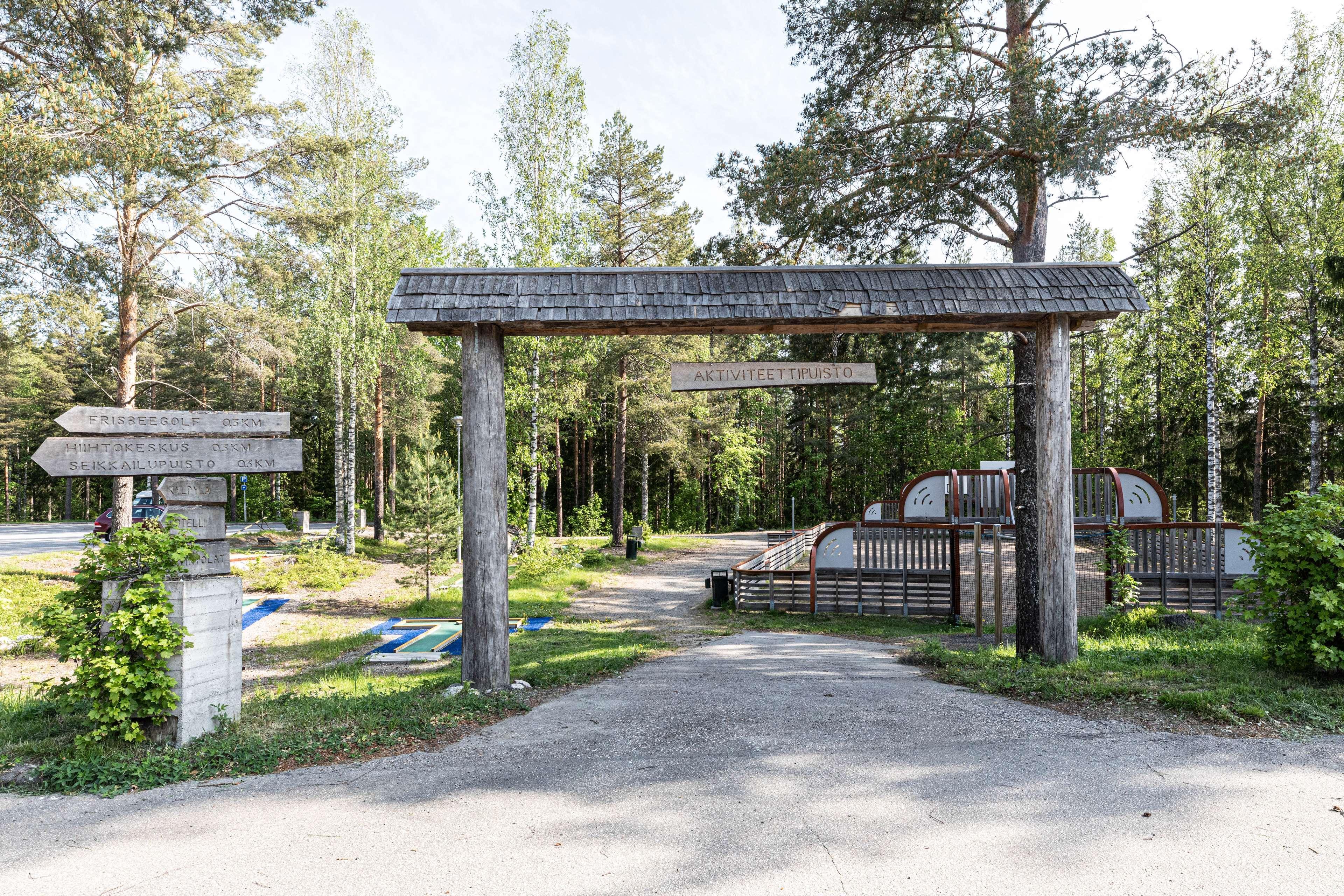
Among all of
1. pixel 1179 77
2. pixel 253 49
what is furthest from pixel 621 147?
pixel 1179 77

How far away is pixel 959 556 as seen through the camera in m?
12.8

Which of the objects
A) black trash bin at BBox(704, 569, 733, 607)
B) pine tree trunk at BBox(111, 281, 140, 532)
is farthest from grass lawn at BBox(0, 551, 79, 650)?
black trash bin at BBox(704, 569, 733, 607)

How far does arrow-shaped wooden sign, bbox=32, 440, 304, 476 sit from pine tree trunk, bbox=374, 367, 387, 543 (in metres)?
16.7

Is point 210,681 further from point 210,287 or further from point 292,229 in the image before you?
point 210,287

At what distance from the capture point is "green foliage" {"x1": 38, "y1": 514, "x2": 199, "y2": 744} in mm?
4512

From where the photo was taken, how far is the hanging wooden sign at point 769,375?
6898 mm

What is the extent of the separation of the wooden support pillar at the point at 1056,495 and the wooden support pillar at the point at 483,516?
17.3 ft

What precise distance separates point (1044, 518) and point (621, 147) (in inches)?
755

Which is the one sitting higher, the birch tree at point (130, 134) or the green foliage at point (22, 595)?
the birch tree at point (130, 134)

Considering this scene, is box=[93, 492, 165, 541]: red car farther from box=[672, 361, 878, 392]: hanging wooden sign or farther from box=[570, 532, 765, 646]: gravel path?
box=[672, 361, 878, 392]: hanging wooden sign

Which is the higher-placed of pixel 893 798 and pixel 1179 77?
pixel 1179 77

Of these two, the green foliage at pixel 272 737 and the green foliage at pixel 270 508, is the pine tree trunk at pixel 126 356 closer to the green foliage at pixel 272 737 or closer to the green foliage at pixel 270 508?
the green foliage at pixel 272 737

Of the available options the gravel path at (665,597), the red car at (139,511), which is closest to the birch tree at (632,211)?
the gravel path at (665,597)

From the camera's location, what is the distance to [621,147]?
72.0ft
